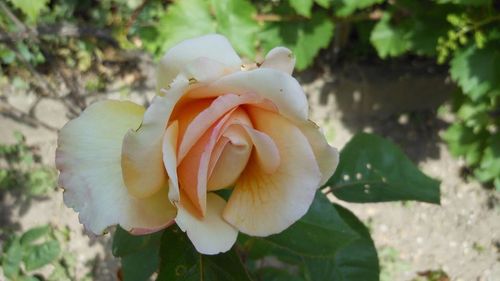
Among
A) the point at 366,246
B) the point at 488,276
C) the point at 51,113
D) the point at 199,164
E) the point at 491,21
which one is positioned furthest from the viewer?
the point at 51,113

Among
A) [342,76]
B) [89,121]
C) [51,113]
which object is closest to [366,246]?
[89,121]

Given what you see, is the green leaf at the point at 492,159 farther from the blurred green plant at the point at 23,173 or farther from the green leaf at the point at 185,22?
the blurred green plant at the point at 23,173

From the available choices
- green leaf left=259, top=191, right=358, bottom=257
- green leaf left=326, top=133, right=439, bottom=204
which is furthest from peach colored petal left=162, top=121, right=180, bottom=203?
green leaf left=326, top=133, right=439, bottom=204

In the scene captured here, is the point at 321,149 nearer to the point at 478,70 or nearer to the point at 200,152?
the point at 200,152

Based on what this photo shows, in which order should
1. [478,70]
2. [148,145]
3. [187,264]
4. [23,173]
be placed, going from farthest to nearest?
[23,173] < [478,70] < [187,264] < [148,145]

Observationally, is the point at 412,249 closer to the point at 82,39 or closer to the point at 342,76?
the point at 342,76

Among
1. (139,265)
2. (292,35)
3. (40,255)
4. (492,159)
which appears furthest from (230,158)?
(492,159)

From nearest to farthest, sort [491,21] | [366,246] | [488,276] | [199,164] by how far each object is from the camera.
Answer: [199,164] < [366,246] < [491,21] < [488,276]

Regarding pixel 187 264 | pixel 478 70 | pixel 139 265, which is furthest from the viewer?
pixel 478 70
